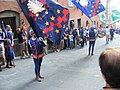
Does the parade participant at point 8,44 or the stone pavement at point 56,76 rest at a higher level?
the parade participant at point 8,44

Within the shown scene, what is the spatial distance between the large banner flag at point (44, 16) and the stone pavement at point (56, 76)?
64.4 inches

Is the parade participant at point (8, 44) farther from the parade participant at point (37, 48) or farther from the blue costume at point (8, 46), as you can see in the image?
the parade participant at point (37, 48)

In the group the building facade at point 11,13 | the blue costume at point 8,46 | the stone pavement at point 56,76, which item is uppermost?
the building facade at point 11,13

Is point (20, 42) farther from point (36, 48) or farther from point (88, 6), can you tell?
point (36, 48)

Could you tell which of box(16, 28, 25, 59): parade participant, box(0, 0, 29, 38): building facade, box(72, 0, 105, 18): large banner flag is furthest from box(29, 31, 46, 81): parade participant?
box(0, 0, 29, 38): building facade

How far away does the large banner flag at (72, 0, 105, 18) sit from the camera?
39.8ft

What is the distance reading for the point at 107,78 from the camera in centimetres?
174

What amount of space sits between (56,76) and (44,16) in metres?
2.76

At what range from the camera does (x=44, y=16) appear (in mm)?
6668

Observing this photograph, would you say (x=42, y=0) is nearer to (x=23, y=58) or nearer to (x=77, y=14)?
(x=23, y=58)

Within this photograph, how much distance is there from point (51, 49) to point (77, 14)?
28.8 feet

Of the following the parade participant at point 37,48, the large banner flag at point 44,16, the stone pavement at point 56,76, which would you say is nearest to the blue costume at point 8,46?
the stone pavement at point 56,76

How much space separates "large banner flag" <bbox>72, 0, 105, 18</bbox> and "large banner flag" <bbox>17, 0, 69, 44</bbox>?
5.37 metres

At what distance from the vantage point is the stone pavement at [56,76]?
7.43 metres
